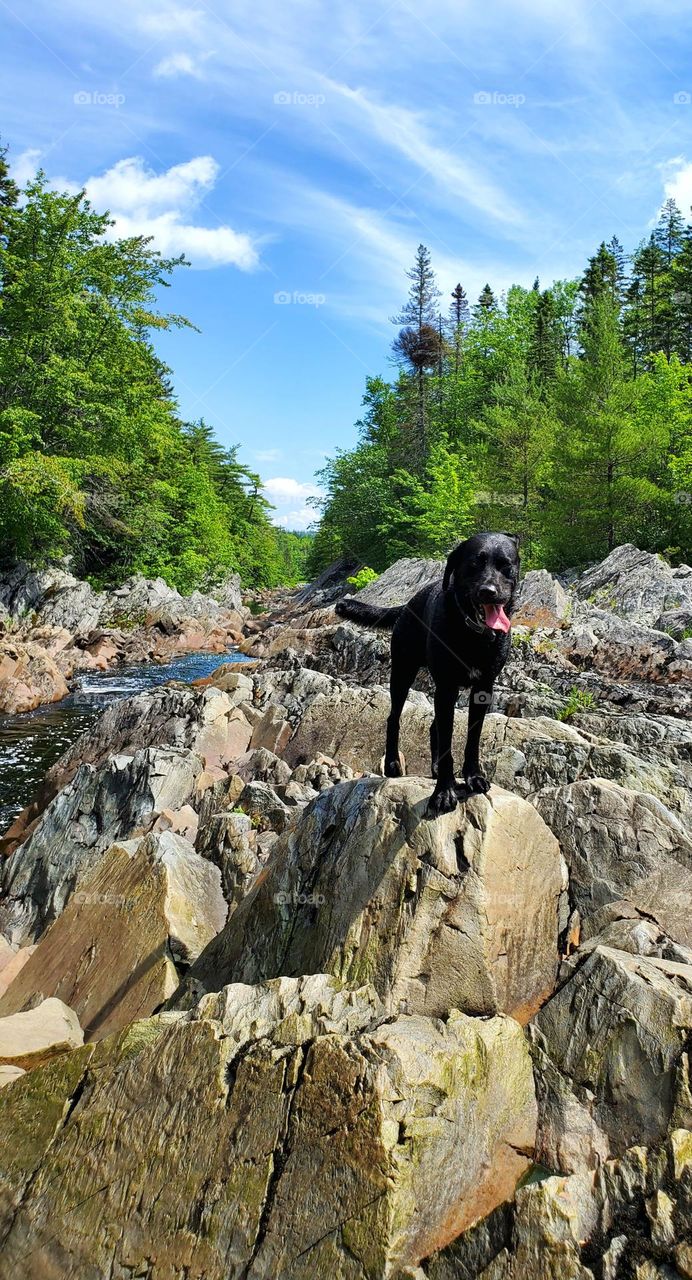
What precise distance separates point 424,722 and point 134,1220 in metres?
6.59

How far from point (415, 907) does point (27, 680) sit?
17816mm

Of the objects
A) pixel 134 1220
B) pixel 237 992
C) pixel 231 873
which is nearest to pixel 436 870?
pixel 237 992

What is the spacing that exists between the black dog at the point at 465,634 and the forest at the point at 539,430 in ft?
81.0

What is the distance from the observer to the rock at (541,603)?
18.8 metres

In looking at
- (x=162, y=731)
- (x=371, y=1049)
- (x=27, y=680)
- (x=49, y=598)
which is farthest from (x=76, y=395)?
(x=371, y=1049)

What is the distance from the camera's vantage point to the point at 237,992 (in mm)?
4188

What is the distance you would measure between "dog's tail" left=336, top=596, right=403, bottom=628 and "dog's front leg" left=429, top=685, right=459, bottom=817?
1312mm

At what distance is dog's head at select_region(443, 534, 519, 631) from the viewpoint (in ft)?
12.5

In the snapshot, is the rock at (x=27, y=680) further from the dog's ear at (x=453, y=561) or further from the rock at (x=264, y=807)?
the dog's ear at (x=453, y=561)

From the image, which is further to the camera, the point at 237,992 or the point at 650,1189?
the point at 237,992

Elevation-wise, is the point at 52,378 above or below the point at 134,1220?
above

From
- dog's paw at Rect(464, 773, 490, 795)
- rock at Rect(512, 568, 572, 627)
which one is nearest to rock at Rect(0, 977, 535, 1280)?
dog's paw at Rect(464, 773, 490, 795)

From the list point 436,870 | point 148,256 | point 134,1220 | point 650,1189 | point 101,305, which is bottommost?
point 134,1220

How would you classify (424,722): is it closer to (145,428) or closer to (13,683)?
(13,683)
